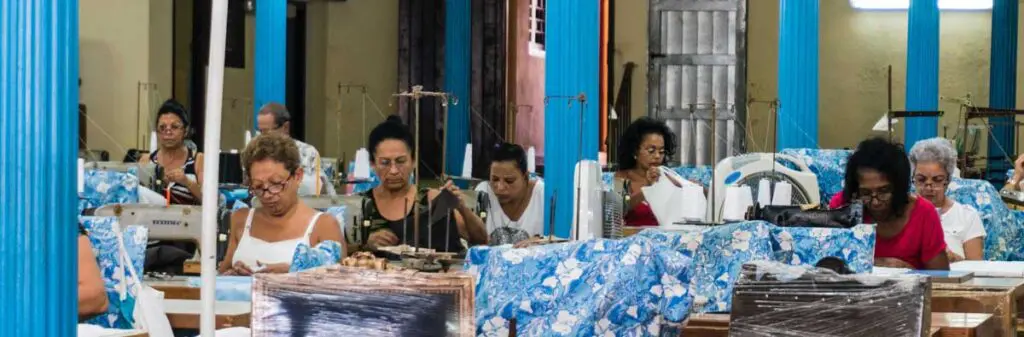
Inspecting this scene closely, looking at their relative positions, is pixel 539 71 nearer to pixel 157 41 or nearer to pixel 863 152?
pixel 157 41

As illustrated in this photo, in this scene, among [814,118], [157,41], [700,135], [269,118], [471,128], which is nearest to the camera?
[269,118]

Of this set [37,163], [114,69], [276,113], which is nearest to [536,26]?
[114,69]

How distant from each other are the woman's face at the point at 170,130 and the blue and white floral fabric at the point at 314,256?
4.19 meters

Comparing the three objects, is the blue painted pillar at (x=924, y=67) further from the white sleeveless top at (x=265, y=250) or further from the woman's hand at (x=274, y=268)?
the woman's hand at (x=274, y=268)

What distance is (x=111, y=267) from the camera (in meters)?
5.05

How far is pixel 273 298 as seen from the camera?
12.5ft

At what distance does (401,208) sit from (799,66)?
639 centimetres

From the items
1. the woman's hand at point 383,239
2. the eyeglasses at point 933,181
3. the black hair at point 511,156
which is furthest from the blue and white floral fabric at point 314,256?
the black hair at point 511,156

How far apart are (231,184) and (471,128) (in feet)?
26.5

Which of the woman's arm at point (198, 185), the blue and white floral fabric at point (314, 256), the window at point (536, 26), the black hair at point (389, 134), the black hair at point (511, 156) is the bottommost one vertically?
the blue and white floral fabric at point (314, 256)

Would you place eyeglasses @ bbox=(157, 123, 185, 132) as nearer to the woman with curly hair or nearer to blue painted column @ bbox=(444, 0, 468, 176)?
the woman with curly hair

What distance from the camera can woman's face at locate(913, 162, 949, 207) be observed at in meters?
7.14

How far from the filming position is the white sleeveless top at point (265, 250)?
19.6 feet

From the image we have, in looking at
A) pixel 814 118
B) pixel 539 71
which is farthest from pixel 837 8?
pixel 814 118
